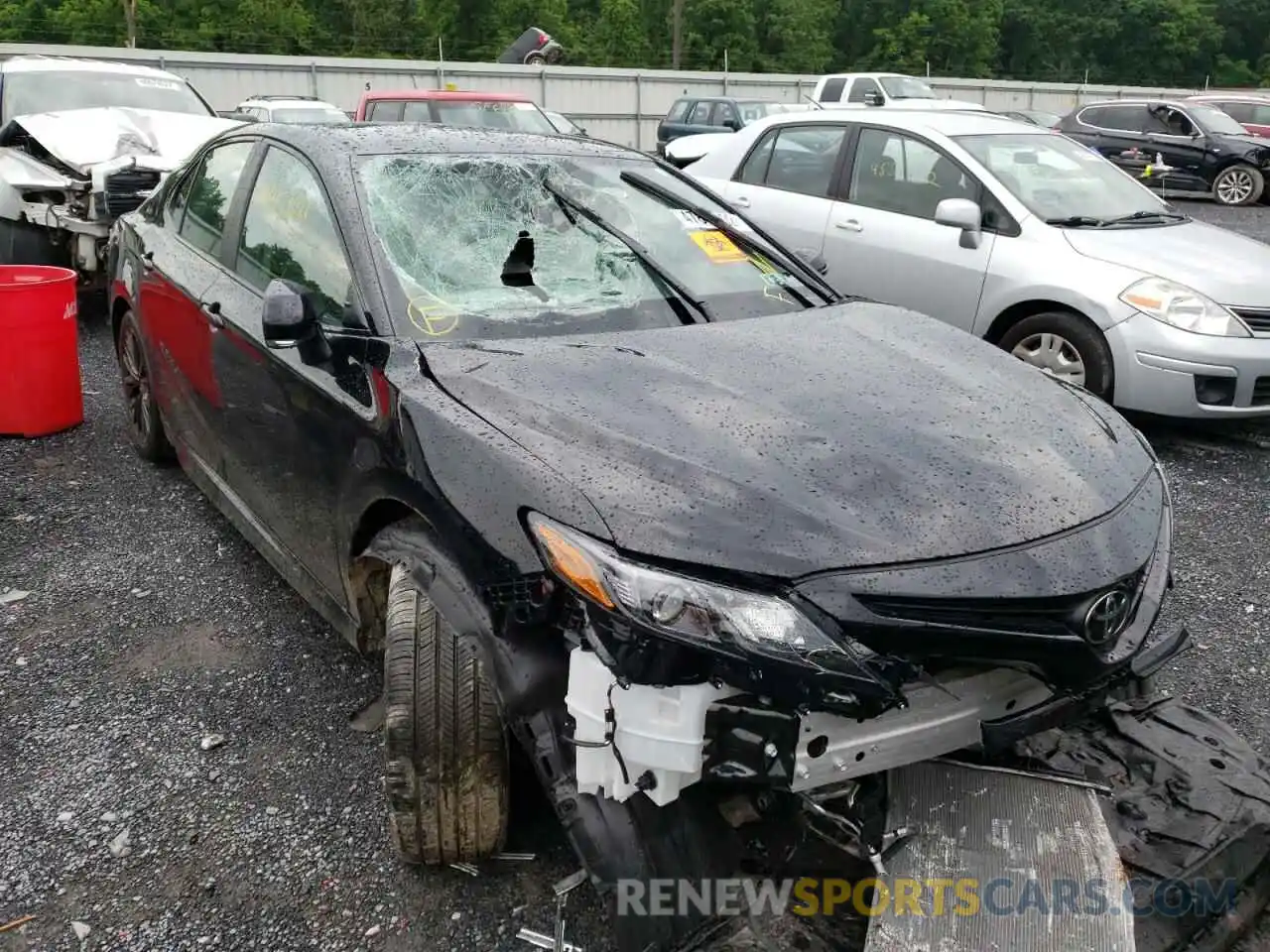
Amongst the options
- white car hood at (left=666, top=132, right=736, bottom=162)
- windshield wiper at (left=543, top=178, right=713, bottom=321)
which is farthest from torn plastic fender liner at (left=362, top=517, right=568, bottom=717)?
white car hood at (left=666, top=132, right=736, bottom=162)

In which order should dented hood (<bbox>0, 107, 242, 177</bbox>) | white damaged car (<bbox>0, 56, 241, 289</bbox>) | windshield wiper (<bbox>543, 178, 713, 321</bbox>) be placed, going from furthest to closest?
dented hood (<bbox>0, 107, 242, 177</bbox>) → white damaged car (<bbox>0, 56, 241, 289</bbox>) → windshield wiper (<bbox>543, 178, 713, 321</bbox>)

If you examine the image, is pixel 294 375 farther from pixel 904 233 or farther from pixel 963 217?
pixel 904 233

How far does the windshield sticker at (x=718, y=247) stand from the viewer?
A: 338 centimetres

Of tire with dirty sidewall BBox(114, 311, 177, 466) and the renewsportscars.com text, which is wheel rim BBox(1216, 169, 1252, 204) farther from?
the renewsportscars.com text

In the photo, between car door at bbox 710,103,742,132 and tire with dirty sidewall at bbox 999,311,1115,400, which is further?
car door at bbox 710,103,742,132

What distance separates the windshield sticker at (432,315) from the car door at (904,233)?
3938mm

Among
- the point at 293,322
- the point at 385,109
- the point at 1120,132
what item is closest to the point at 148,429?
the point at 293,322

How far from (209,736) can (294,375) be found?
1061 millimetres

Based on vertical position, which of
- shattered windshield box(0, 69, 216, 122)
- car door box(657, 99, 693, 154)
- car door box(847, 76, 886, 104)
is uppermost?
car door box(847, 76, 886, 104)

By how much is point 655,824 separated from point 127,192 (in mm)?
6256

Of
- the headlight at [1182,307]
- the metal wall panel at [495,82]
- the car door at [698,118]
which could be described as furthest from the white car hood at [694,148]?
the metal wall panel at [495,82]

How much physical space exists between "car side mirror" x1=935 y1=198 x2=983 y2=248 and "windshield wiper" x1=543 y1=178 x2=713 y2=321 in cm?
304

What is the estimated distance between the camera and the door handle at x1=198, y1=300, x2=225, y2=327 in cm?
342

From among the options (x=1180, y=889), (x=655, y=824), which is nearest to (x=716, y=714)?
(x=655, y=824)
